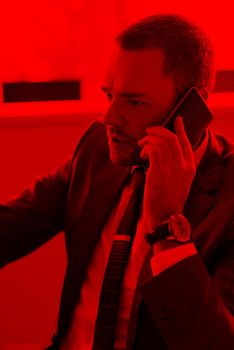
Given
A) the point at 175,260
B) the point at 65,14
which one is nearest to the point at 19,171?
the point at 65,14

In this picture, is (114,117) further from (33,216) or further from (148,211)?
(33,216)

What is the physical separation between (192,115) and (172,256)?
0.34 meters

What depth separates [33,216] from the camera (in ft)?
4.70

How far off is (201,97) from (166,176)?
23cm

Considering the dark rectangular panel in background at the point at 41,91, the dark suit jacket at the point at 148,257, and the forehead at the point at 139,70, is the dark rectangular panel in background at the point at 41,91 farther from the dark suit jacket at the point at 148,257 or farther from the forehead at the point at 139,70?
the forehead at the point at 139,70

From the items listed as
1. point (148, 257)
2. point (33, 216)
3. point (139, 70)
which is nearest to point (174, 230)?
point (148, 257)

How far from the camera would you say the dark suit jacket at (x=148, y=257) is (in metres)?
1.02

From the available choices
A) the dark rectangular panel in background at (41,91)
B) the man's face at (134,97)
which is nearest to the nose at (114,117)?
the man's face at (134,97)

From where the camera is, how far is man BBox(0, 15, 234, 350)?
1.05 meters

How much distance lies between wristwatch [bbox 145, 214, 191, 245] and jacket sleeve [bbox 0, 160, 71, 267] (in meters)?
0.42

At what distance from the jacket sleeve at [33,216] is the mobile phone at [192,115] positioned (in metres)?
0.38

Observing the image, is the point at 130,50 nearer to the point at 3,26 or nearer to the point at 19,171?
the point at 3,26

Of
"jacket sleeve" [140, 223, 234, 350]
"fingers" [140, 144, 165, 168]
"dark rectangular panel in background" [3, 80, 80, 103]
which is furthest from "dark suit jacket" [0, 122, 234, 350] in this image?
"dark rectangular panel in background" [3, 80, 80, 103]

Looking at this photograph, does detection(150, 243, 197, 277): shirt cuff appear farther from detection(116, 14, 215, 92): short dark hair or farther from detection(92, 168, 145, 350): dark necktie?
detection(116, 14, 215, 92): short dark hair
